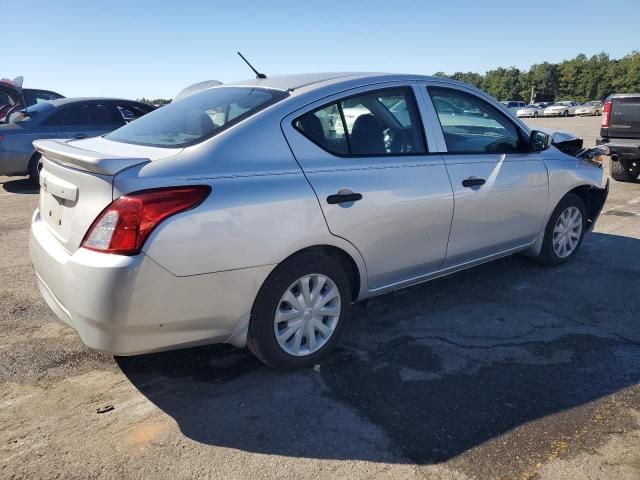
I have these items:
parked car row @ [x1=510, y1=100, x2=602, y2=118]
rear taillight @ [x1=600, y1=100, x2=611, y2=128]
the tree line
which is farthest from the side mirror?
the tree line

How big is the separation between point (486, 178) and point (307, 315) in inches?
68.6

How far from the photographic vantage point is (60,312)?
2791mm

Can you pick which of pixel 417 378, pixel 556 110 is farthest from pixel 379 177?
pixel 556 110

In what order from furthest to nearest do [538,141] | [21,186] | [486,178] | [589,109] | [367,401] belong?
[589,109] → [21,186] → [538,141] → [486,178] → [367,401]

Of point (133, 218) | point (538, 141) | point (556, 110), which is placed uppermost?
point (538, 141)

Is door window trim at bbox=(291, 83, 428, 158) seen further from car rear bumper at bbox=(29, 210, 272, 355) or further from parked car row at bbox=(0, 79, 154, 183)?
parked car row at bbox=(0, 79, 154, 183)

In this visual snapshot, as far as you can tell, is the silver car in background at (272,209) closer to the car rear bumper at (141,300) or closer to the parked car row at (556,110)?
the car rear bumper at (141,300)

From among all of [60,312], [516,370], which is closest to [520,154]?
[516,370]

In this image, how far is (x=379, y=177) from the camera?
10.6ft

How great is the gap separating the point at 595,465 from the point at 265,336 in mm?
1664

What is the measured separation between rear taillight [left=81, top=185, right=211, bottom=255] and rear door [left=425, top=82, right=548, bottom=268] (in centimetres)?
195

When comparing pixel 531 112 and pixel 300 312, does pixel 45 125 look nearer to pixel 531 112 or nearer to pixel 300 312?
pixel 300 312

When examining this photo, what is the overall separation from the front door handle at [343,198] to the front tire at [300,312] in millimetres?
315

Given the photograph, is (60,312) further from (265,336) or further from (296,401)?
(296,401)
